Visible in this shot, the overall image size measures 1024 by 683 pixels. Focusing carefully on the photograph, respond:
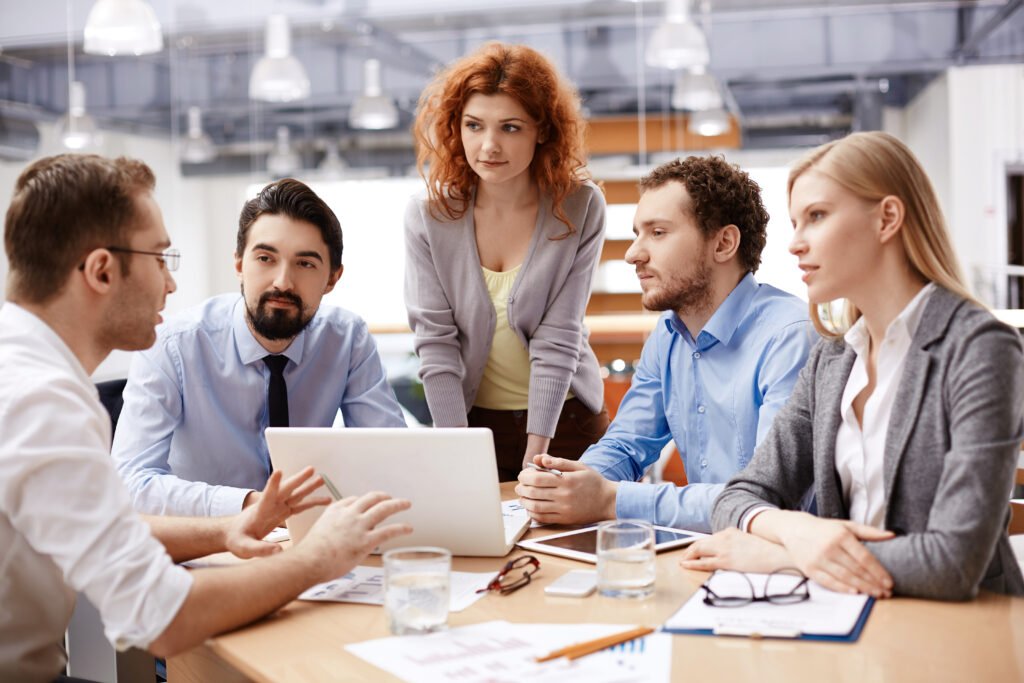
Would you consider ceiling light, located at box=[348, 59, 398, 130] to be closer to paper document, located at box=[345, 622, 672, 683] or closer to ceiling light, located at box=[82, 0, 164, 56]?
ceiling light, located at box=[82, 0, 164, 56]

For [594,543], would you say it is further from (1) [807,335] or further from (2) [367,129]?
(2) [367,129]

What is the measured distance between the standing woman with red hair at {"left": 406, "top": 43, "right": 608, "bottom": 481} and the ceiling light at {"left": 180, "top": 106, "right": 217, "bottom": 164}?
122 inches

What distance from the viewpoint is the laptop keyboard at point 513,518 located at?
1727 mm

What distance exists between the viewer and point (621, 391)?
13.5 ft

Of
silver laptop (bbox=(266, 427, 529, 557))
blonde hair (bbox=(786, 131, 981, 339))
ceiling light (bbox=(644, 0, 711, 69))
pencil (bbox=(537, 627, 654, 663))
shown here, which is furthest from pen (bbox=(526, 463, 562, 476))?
ceiling light (bbox=(644, 0, 711, 69))

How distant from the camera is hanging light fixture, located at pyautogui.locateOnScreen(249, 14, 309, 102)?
19.4 feet

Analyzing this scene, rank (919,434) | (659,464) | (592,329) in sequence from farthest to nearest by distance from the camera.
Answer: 1. (592,329)
2. (659,464)
3. (919,434)

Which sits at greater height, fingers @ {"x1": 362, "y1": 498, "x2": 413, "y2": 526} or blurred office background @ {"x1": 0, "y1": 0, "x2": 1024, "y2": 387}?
blurred office background @ {"x1": 0, "y1": 0, "x2": 1024, "y2": 387}

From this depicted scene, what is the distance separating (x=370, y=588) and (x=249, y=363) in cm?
91

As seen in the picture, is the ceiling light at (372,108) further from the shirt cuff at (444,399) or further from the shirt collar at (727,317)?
the shirt collar at (727,317)

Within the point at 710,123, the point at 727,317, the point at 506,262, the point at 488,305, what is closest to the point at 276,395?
the point at 488,305

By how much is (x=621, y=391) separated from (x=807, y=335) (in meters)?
2.08

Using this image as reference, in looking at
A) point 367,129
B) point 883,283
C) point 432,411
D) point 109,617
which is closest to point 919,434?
point 883,283

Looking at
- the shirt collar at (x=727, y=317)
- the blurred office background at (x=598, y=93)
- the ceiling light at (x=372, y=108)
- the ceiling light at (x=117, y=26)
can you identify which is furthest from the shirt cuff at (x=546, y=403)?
the ceiling light at (x=372, y=108)
